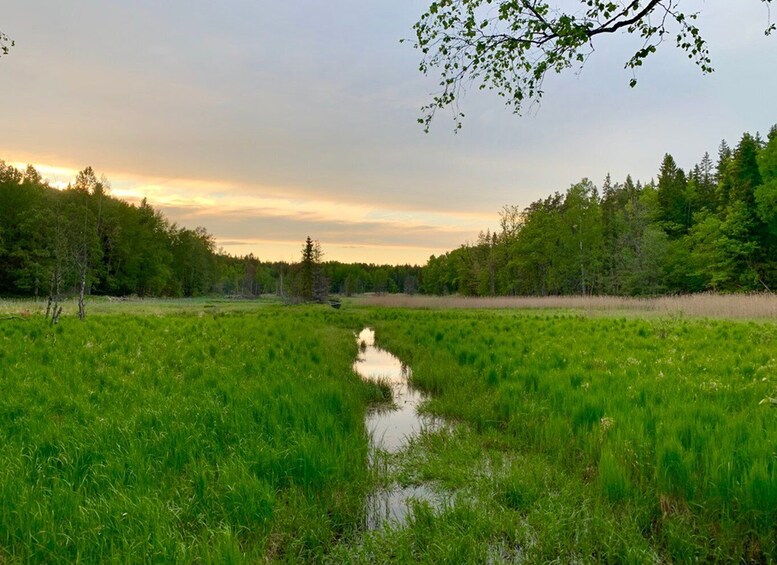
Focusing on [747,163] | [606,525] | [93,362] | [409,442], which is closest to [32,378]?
[93,362]

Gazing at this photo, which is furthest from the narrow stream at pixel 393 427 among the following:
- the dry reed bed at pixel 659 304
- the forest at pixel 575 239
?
the forest at pixel 575 239

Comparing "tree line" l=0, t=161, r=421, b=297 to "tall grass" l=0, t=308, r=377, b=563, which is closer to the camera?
"tall grass" l=0, t=308, r=377, b=563

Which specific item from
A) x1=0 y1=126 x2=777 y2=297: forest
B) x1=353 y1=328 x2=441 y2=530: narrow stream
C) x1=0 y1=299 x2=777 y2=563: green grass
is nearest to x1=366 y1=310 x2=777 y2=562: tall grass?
x1=0 y1=299 x2=777 y2=563: green grass

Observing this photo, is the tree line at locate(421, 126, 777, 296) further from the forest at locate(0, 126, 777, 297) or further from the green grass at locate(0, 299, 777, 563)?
the green grass at locate(0, 299, 777, 563)

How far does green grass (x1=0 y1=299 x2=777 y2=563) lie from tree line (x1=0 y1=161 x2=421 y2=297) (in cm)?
1830

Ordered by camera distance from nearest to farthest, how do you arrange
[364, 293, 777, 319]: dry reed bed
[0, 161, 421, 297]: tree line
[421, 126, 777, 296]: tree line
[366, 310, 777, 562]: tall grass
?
[366, 310, 777, 562]: tall grass, [364, 293, 777, 319]: dry reed bed, [421, 126, 777, 296]: tree line, [0, 161, 421, 297]: tree line

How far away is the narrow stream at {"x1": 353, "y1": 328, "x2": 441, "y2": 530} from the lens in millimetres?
4352

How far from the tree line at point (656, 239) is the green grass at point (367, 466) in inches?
1789

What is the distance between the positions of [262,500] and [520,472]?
2926 millimetres

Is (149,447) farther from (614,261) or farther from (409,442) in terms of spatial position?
(614,261)

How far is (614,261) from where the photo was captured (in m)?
61.6

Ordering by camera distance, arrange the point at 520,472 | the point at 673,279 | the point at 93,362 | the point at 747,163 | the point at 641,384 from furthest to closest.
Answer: the point at 673,279, the point at 747,163, the point at 93,362, the point at 641,384, the point at 520,472

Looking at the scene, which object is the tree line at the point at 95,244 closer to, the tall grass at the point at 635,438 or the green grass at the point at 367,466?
the green grass at the point at 367,466

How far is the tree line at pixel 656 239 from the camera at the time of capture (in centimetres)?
4256
